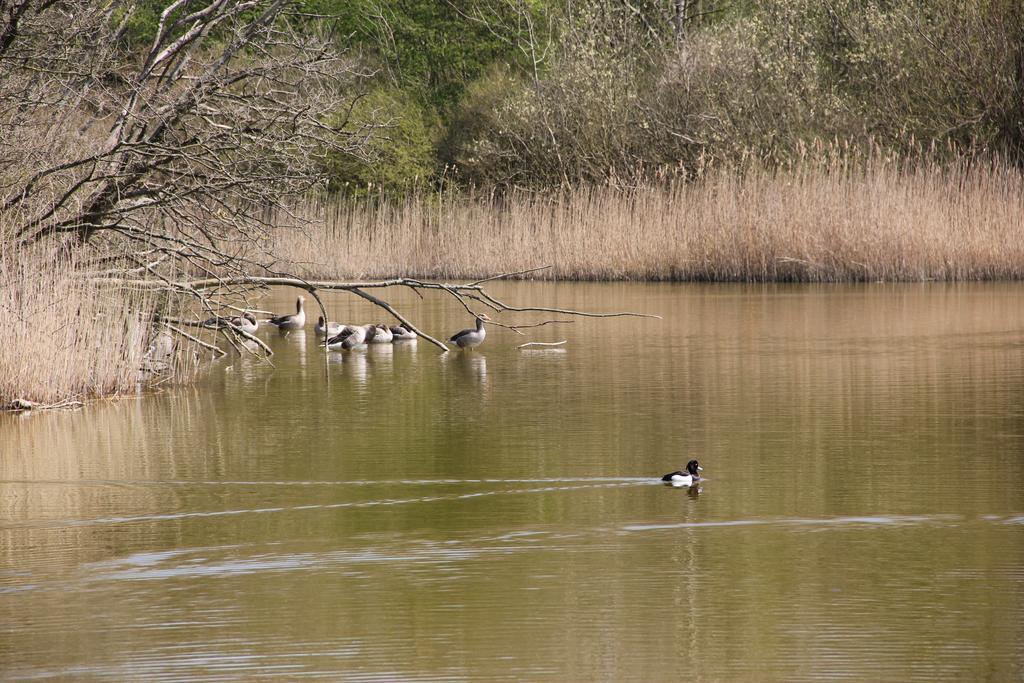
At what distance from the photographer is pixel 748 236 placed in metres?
21.7

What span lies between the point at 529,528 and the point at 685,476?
1015mm

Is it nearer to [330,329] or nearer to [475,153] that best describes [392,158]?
[475,153]

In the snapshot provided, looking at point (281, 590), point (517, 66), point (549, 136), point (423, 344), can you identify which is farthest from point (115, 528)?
point (517, 66)

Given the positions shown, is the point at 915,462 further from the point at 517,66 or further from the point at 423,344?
the point at 517,66

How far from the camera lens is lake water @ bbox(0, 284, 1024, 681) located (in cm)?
451

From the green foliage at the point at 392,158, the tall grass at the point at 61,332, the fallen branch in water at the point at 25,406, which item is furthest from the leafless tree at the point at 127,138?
the green foliage at the point at 392,158

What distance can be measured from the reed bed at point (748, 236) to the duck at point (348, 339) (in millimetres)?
4976

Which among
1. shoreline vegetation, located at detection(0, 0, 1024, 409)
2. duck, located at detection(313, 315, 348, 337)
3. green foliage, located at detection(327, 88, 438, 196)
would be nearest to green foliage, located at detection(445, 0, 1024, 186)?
shoreline vegetation, located at detection(0, 0, 1024, 409)

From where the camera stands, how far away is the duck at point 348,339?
46.6 ft

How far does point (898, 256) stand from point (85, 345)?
43.7 ft

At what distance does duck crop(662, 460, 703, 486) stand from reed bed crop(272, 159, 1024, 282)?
12.8m

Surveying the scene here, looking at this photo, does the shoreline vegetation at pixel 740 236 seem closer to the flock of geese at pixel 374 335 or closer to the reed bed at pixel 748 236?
the reed bed at pixel 748 236

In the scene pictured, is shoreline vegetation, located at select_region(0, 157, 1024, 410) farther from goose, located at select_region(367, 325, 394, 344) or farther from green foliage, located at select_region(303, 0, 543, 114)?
green foliage, located at select_region(303, 0, 543, 114)

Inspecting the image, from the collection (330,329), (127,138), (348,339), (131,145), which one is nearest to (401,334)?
(348,339)
